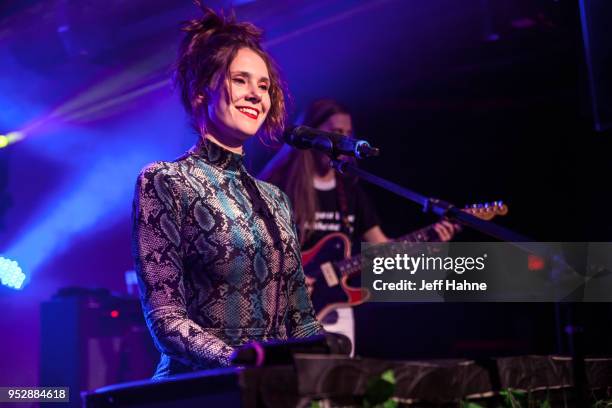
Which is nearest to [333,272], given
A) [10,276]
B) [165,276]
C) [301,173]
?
[301,173]

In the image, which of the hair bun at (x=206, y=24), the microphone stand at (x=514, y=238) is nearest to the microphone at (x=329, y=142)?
the microphone stand at (x=514, y=238)

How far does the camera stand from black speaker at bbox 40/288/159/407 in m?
4.75

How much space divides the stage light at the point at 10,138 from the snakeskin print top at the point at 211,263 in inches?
128

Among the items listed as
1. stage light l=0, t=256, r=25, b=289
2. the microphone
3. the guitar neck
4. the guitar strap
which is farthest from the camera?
the guitar strap

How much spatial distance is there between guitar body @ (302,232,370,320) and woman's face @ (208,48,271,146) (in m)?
2.81

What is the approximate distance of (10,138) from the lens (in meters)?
5.34

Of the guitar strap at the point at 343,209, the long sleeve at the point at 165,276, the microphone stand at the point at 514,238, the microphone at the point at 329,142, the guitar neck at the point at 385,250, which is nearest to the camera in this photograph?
the microphone stand at the point at 514,238

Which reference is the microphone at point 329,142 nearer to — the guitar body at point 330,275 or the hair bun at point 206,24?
the hair bun at point 206,24

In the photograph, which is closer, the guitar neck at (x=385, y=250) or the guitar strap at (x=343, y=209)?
the guitar neck at (x=385, y=250)

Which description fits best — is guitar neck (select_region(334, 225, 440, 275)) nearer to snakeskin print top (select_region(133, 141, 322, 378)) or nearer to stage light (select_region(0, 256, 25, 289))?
stage light (select_region(0, 256, 25, 289))

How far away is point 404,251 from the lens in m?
5.58

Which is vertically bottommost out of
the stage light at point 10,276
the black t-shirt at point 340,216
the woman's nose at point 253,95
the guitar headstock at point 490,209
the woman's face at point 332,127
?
the stage light at point 10,276

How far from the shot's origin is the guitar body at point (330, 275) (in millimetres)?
5281

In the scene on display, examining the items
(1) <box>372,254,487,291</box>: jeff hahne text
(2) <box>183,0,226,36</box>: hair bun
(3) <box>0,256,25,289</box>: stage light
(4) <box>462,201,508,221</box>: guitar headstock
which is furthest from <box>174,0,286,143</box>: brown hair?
(1) <box>372,254,487,291</box>: jeff hahne text
